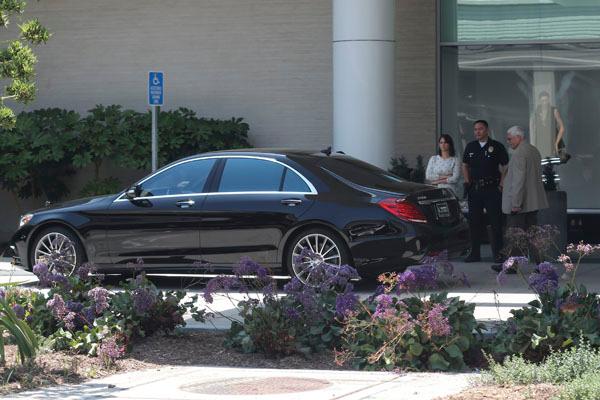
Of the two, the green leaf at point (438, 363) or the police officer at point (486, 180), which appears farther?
the police officer at point (486, 180)

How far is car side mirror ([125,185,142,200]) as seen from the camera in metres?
14.5

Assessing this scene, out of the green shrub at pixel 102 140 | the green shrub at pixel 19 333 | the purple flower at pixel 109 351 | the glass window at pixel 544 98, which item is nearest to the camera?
the green shrub at pixel 19 333

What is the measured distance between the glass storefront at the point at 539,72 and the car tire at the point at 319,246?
260 inches

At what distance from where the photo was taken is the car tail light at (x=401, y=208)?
1345 cm

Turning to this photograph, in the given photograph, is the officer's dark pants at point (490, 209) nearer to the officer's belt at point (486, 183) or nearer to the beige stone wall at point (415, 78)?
the officer's belt at point (486, 183)

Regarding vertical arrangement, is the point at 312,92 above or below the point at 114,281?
above

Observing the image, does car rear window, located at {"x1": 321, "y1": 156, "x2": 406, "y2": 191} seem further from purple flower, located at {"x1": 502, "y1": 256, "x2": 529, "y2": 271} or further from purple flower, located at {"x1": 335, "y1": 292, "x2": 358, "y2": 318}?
purple flower, located at {"x1": 502, "y1": 256, "x2": 529, "y2": 271}

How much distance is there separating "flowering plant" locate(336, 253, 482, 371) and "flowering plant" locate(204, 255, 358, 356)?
225 millimetres

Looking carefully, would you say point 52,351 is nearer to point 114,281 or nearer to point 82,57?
point 114,281

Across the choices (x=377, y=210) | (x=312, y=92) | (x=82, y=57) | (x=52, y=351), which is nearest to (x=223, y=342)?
(x=52, y=351)

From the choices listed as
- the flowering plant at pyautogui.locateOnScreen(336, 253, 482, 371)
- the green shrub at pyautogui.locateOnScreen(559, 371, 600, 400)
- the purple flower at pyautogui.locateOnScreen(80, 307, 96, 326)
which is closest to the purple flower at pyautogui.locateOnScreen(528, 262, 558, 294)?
the flowering plant at pyautogui.locateOnScreen(336, 253, 482, 371)

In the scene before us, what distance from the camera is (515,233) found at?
10852 millimetres

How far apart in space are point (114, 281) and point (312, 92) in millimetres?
6023

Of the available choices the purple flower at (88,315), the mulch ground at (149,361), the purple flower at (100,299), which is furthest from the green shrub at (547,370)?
the purple flower at (88,315)
